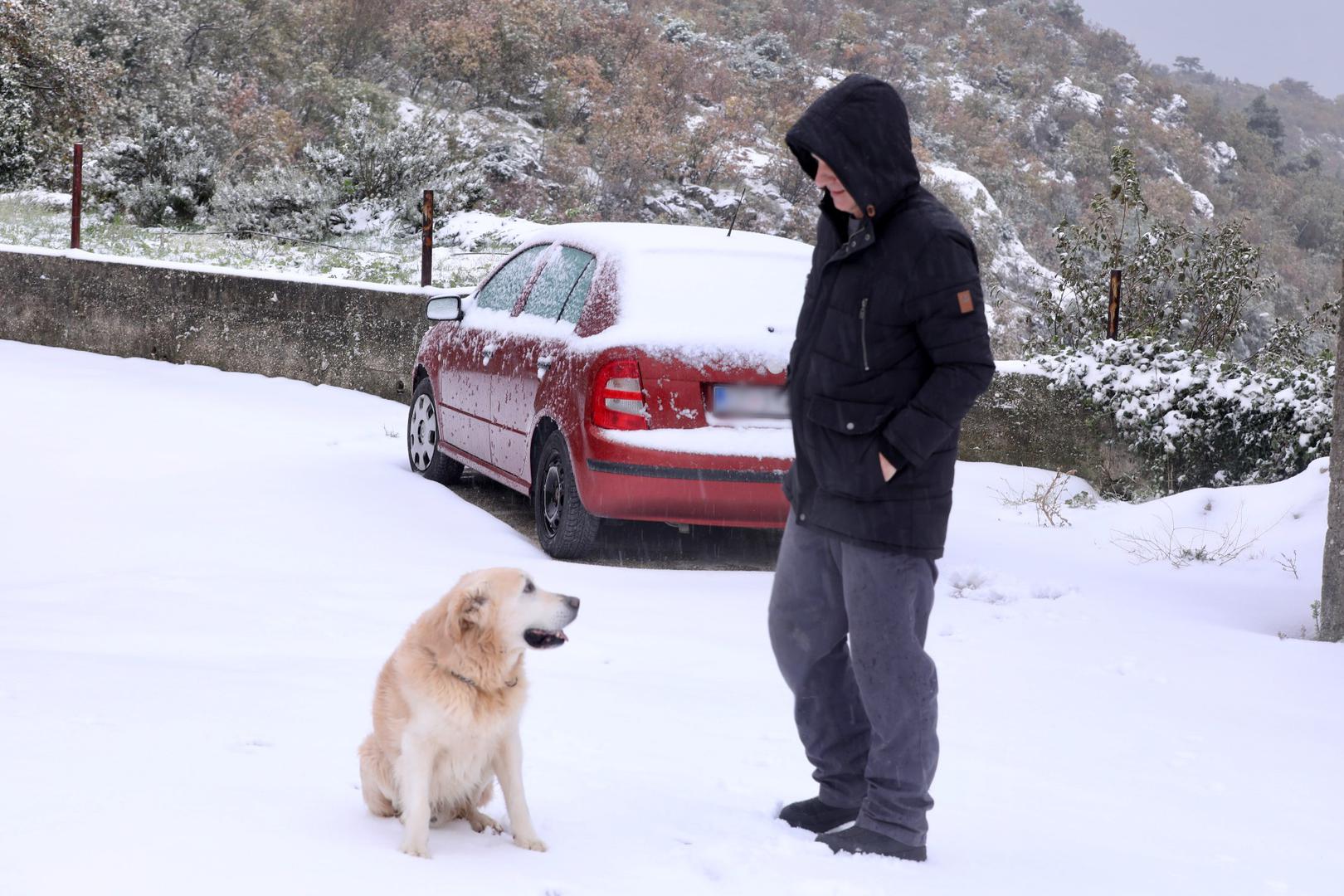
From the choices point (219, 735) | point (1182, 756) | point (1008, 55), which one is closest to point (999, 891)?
point (1182, 756)

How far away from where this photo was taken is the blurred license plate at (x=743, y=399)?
243 inches

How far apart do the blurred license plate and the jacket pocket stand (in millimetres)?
3034

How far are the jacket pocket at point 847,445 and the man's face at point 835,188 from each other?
0.43m

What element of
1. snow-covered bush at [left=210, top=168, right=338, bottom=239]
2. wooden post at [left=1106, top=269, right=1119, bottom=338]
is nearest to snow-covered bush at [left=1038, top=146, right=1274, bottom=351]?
wooden post at [left=1106, top=269, right=1119, bottom=338]

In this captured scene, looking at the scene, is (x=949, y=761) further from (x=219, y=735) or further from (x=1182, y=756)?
(x=219, y=735)

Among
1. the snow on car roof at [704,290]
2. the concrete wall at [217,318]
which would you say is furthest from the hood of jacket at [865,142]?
the concrete wall at [217,318]

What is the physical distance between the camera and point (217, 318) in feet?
40.9

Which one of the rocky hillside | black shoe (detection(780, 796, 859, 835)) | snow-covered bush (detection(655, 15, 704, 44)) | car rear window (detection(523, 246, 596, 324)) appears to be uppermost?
snow-covered bush (detection(655, 15, 704, 44))

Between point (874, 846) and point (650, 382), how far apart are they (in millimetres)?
3303

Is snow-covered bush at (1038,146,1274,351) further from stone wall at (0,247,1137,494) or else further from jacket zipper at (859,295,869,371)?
jacket zipper at (859,295,869,371)

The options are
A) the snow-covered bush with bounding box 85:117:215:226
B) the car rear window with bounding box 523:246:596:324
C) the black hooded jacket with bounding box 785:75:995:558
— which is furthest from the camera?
the snow-covered bush with bounding box 85:117:215:226

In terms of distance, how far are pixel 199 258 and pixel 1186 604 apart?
11.7 m

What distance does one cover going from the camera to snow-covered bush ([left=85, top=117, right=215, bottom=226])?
1748 centimetres

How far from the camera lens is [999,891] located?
10.1 ft
